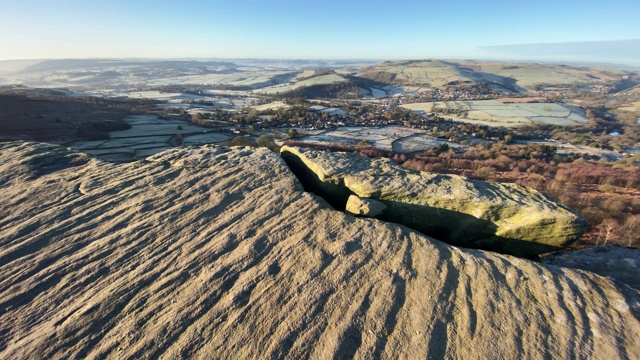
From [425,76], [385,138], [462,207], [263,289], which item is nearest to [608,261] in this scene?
[462,207]

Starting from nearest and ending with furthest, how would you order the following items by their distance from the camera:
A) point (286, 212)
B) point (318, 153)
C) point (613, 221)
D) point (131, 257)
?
point (131, 257)
point (286, 212)
point (318, 153)
point (613, 221)

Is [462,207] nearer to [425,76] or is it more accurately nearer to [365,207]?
[365,207]

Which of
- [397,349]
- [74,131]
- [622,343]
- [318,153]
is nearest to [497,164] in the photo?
[318,153]

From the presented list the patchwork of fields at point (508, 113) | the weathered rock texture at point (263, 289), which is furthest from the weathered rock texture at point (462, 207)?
the patchwork of fields at point (508, 113)

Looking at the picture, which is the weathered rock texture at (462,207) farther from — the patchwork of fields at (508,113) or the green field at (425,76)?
the green field at (425,76)

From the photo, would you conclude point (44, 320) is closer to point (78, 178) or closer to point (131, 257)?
point (131, 257)

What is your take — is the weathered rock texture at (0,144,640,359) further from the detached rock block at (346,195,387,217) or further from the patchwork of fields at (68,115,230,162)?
the patchwork of fields at (68,115,230,162)
